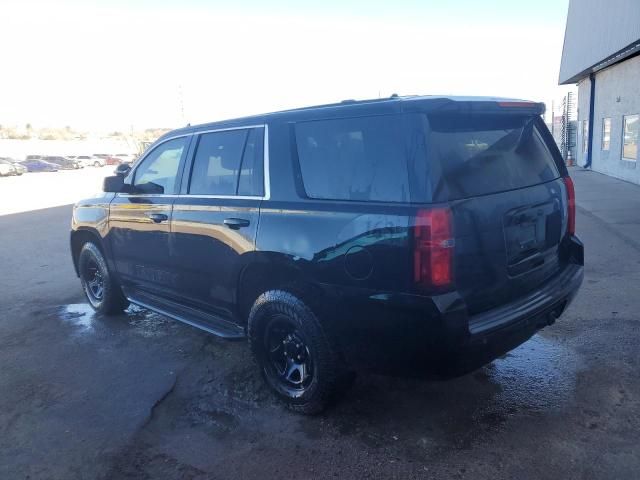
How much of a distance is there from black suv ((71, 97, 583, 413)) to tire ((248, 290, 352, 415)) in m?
0.01

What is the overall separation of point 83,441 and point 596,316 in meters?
4.35

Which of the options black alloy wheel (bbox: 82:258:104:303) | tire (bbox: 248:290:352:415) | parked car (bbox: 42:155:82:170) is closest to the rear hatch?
tire (bbox: 248:290:352:415)

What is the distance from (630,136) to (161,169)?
15410 mm

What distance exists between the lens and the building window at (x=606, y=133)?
18.2m

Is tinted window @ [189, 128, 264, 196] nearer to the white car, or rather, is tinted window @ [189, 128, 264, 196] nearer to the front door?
the front door

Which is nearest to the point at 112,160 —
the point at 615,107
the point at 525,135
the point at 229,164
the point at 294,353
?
the point at 615,107

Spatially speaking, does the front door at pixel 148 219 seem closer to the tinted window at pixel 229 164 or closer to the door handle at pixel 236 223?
the tinted window at pixel 229 164

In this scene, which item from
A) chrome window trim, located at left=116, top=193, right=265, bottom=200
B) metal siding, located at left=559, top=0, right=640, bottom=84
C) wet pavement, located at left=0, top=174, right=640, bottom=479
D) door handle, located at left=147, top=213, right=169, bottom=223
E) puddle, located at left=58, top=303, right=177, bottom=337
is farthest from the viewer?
metal siding, located at left=559, top=0, right=640, bottom=84

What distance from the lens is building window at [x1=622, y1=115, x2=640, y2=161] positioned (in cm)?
1503

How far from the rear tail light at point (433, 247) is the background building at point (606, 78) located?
39.6ft

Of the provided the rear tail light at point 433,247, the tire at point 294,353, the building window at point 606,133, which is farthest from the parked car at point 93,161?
the rear tail light at point 433,247

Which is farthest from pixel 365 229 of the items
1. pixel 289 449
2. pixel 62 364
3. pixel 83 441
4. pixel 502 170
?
pixel 62 364

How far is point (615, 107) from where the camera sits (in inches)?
676

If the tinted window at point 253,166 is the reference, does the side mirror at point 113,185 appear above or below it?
below
